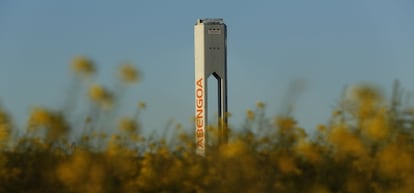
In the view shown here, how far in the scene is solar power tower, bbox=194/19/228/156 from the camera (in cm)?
1518

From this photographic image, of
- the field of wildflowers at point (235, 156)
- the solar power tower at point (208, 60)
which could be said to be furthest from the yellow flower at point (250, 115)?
the solar power tower at point (208, 60)

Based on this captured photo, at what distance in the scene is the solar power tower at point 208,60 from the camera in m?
15.2

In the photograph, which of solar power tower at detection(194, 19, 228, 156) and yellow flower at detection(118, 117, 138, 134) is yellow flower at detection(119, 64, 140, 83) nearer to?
yellow flower at detection(118, 117, 138, 134)

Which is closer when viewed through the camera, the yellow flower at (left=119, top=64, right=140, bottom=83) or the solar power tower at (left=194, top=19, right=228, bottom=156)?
the yellow flower at (left=119, top=64, right=140, bottom=83)

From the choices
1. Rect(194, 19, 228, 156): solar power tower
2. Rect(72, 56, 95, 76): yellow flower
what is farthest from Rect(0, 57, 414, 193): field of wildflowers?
Rect(194, 19, 228, 156): solar power tower

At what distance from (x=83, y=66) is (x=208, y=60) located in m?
11.0

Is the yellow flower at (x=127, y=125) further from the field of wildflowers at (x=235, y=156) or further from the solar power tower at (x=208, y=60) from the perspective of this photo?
the solar power tower at (x=208, y=60)

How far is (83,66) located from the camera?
4.26m

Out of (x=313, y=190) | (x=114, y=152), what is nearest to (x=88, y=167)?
(x=114, y=152)

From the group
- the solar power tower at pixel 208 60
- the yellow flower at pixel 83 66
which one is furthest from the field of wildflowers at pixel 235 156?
the solar power tower at pixel 208 60

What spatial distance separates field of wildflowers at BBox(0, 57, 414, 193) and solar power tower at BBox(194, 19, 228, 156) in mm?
10141

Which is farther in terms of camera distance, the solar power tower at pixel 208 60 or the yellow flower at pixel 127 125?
the solar power tower at pixel 208 60

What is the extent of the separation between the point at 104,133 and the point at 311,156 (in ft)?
3.81

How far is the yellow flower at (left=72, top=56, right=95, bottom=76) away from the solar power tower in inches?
424
